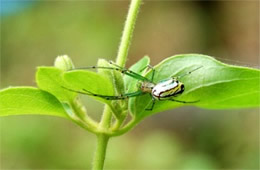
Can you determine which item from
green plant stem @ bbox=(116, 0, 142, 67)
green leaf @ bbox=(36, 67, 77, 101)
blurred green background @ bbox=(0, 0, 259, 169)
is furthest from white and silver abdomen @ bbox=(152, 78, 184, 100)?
blurred green background @ bbox=(0, 0, 259, 169)

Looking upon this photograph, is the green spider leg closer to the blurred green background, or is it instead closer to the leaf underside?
the leaf underside

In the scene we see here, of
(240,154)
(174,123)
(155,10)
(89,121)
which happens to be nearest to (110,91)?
(89,121)

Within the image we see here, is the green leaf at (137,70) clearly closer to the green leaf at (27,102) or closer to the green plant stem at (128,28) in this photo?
the green plant stem at (128,28)

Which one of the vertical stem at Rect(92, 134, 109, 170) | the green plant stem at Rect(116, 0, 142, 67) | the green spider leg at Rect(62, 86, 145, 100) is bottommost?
the vertical stem at Rect(92, 134, 109, 170)

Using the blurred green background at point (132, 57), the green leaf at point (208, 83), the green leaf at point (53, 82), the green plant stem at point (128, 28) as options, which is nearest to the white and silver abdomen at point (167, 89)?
the green leaf at point (208, 83)

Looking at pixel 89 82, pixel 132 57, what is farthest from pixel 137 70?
pixel 132 57
